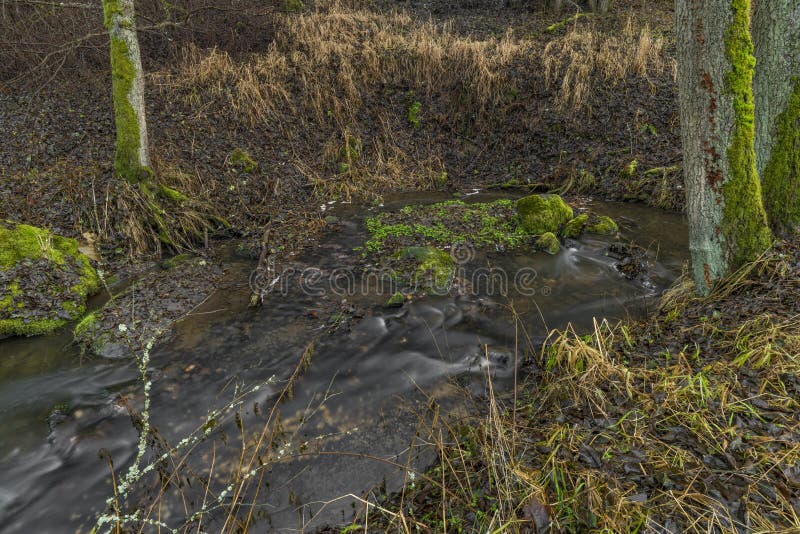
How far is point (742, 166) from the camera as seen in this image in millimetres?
3979

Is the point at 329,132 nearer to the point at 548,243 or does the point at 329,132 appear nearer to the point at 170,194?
the point at 170,194

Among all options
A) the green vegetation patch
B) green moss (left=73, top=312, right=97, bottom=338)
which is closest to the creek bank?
green moss (left=73, top=312, right=97, bottom=338)

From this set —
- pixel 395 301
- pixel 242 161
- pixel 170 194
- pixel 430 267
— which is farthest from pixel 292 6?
pixel 395 301

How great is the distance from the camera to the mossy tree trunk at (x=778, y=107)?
4.50 meters

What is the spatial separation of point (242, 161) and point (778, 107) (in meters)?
9.01

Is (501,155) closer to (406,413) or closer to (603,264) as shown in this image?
(603,264)

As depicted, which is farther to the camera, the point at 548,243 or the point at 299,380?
the point at 548,243

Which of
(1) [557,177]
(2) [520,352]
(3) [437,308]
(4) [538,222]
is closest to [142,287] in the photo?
(3) [437,308]

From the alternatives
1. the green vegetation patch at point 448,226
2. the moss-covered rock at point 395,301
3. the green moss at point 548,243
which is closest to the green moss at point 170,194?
the green vegetation patch at point 448,226

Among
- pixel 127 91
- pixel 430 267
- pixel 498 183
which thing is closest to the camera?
pixel 430 267

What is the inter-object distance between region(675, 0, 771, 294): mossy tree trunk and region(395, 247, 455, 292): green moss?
3.12 meters

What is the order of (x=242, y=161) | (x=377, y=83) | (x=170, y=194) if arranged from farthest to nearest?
(x=377, y=83) < (x=242, y=161) < (x=170, y=194)

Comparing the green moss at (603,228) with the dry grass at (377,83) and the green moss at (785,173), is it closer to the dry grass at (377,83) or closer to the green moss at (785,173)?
the green moss at (785,173)

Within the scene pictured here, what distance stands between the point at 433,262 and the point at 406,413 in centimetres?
285
